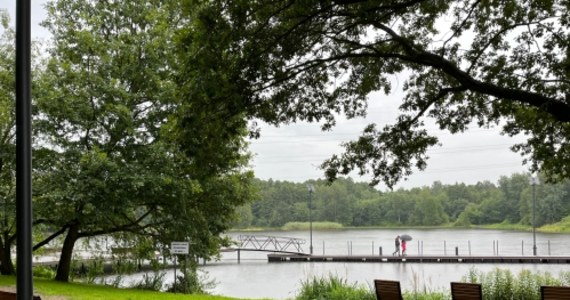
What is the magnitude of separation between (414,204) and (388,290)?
6751cm

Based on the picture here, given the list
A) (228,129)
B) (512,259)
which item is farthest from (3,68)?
(512,259)

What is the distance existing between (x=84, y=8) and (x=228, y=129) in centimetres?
Answer: 1146

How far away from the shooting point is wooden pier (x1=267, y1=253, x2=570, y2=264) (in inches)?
1325

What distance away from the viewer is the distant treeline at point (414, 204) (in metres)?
60.2

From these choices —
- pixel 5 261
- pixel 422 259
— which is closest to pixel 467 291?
pixel 5 261

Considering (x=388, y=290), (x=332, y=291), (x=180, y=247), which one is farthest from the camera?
(x=180, y=247)

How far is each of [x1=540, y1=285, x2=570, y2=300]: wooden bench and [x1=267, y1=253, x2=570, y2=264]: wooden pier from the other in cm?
2830

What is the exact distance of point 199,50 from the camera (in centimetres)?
720

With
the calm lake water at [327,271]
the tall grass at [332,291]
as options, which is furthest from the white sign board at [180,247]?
the tall grass at [332,291]

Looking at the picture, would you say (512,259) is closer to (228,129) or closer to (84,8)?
(84,8)

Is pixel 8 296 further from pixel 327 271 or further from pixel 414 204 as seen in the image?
pixel 414 204

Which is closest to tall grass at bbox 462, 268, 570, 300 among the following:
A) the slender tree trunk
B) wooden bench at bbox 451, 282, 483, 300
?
wooden bench at bbox 451, 282, 483, 300

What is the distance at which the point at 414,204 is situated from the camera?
2943 inches

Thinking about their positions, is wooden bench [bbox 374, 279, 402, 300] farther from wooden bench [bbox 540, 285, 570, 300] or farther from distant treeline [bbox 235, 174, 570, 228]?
distant treeline [bbox 235, 174, 570, 228]
